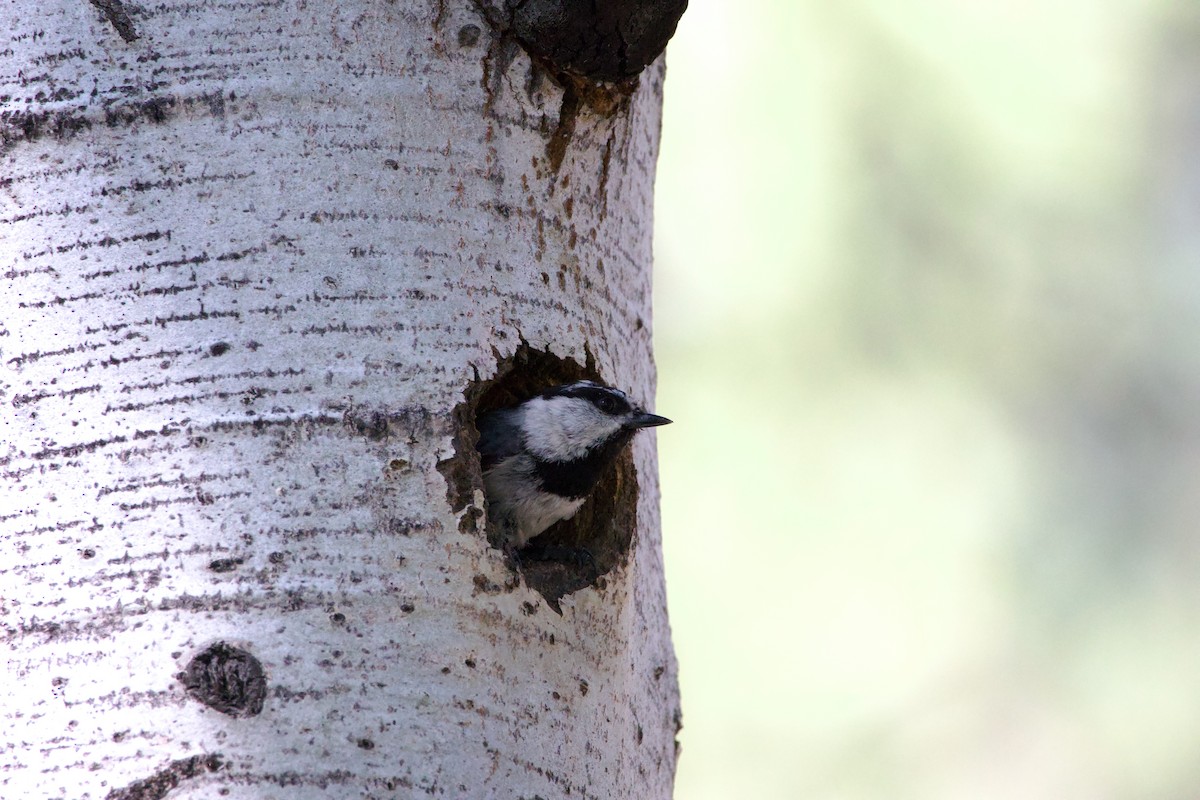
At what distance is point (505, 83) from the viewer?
2.02 metres

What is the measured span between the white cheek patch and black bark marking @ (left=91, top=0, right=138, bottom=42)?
3.58ft

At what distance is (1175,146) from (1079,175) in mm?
739

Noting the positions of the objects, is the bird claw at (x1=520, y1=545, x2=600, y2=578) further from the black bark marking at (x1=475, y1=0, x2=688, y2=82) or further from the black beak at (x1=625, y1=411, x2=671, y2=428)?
the black bark marking at (x1=475, y1=0, x2=688, y2=82)

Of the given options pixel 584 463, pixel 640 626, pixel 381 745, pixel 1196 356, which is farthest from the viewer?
pixel 1196 356

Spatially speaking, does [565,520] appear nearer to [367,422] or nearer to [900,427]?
[367,422]

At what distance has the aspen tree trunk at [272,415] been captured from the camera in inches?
62.4

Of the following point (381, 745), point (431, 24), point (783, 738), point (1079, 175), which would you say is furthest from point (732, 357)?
point (381, 745)

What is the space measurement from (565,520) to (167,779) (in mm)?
1274

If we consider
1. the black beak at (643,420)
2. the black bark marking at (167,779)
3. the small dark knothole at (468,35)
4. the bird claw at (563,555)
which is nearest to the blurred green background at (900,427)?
the black beak at (643,420)

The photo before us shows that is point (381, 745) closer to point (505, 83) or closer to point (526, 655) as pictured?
point (526, 655)

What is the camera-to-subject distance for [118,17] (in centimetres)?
181

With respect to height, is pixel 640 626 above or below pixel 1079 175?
below

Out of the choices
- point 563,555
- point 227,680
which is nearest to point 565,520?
point 563,555

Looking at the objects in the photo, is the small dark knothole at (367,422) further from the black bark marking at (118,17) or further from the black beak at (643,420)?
the black beak at (643,420)
